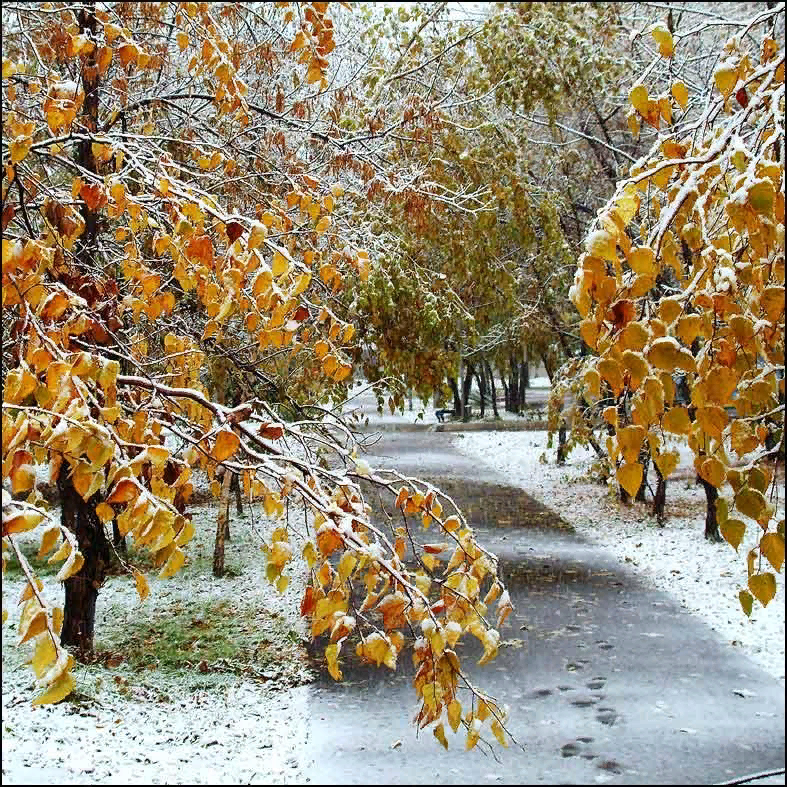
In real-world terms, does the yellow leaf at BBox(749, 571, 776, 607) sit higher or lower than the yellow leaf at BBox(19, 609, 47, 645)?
higher

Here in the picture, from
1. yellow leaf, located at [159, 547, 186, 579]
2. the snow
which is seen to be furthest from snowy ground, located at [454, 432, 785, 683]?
yellow leaf, located at [159, 547, 186, 579]

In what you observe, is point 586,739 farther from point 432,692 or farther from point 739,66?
point 739,66

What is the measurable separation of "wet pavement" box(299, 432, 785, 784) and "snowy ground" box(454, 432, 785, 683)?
0.27m

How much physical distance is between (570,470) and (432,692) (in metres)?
15.2

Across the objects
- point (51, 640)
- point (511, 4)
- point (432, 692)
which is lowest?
point (432, 692)

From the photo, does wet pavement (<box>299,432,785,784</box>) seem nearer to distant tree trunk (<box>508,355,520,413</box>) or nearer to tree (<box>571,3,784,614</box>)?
tree (<box>571,3,784,614</box>)

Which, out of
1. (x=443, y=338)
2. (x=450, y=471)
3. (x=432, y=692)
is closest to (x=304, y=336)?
(x=432, y=692)

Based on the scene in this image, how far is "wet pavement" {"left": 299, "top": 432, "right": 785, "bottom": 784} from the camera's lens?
460 cm

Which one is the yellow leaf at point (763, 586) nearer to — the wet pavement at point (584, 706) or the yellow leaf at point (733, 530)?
the yellow leaf at point (733, 530)

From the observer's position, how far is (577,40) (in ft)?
27.0

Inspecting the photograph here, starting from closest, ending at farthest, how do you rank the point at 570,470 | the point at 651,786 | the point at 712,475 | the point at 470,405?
the point at 712,475
the point at 651,786
the point at 570,470
the point at 470,405

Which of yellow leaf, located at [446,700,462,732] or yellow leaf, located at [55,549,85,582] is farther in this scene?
yellow leaf, located at [446,700,462,732]

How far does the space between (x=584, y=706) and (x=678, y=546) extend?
5.19m

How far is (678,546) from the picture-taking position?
1012 cm
